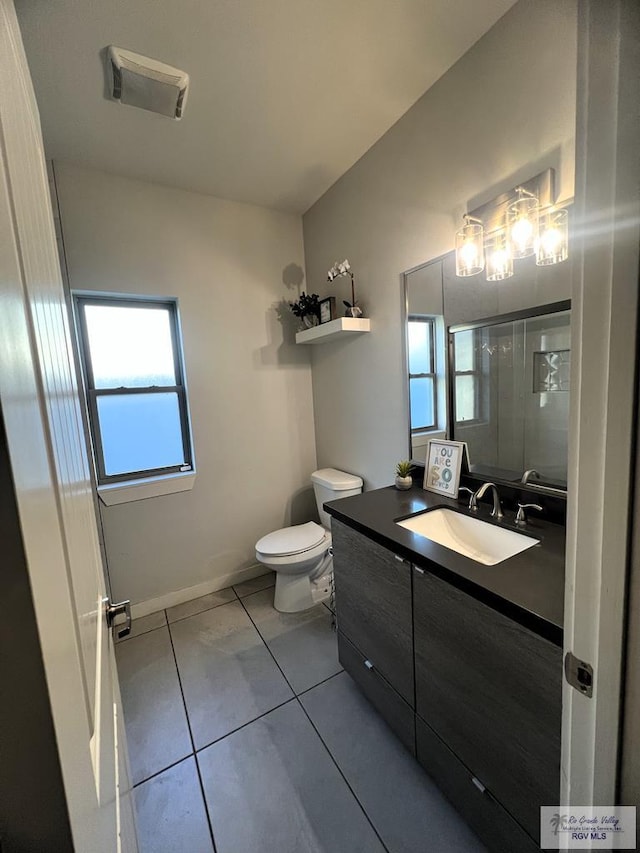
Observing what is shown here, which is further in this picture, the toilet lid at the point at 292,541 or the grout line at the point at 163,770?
the toilet lid at the point at 292,541

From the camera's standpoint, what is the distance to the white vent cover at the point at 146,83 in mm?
1302

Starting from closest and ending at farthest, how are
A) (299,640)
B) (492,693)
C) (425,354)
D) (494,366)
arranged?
(492,693) → (494,366) → (425,354) → (299,640)

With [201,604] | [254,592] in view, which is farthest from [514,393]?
[201,604]

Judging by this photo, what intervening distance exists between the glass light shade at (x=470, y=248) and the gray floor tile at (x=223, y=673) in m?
2.06

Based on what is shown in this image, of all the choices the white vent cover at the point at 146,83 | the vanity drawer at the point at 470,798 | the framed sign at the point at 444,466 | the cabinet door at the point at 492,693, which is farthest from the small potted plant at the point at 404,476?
the white vent cover at the point at 146,83

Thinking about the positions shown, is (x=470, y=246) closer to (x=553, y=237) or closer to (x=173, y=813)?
(x=553, y=237)

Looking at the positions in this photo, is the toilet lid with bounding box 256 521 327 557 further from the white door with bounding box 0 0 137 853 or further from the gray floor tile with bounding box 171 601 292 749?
the white door with bounding box 0 0 137 853

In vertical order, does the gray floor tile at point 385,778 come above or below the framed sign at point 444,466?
below

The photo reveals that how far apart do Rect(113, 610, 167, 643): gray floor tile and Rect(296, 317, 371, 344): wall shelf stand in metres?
2.03

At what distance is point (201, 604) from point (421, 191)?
2734 millimetres

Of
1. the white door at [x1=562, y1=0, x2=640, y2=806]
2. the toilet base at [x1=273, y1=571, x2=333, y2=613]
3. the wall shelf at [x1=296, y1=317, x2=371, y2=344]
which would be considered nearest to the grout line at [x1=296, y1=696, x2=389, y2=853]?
the toilet base at [x1=273, y1=571, x2=333, y2=613]

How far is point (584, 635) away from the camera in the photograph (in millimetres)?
594

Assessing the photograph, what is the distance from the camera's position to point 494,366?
4.78ft

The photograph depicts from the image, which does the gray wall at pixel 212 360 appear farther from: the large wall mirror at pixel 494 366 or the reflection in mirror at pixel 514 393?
the reflection in mirror at pixel 514 393
